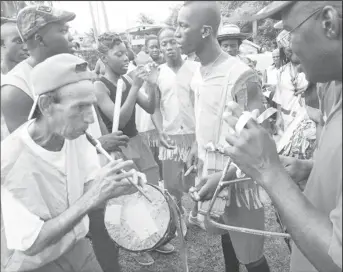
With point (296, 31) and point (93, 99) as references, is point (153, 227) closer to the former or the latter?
point (93, 99)

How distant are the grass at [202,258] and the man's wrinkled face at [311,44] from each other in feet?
8.71

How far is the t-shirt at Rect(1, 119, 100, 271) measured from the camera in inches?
59.0

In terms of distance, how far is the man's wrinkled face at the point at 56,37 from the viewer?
254 centimetres

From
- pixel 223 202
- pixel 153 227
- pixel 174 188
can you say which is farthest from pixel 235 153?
pixel 174 188

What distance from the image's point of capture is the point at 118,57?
3514 mm

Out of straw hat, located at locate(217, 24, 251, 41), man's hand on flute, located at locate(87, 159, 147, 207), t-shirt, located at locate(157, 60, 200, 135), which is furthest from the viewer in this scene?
straw hat, located at locate(217, 24, 251, 41)

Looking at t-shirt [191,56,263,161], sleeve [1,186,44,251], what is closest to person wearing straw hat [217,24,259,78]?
t-shirt [191,56,263,161]

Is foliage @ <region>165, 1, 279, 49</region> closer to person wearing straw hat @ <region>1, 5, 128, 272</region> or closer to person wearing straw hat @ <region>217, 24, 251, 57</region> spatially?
person wearing straw hat @ <region>217, 24, 251, 57</region>

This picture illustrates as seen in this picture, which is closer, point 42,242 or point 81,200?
point 42,242

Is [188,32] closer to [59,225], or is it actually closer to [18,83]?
[18,83]

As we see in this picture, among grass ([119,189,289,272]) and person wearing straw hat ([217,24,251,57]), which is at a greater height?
person wearing straw hat ([217,24,251,57])

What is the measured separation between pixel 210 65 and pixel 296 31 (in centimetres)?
142

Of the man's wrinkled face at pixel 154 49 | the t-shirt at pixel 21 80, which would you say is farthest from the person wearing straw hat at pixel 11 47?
the man's wrinkled face at pixel 154 49

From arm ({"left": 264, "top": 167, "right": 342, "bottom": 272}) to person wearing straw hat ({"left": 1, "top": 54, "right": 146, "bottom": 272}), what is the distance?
798 millimetres
